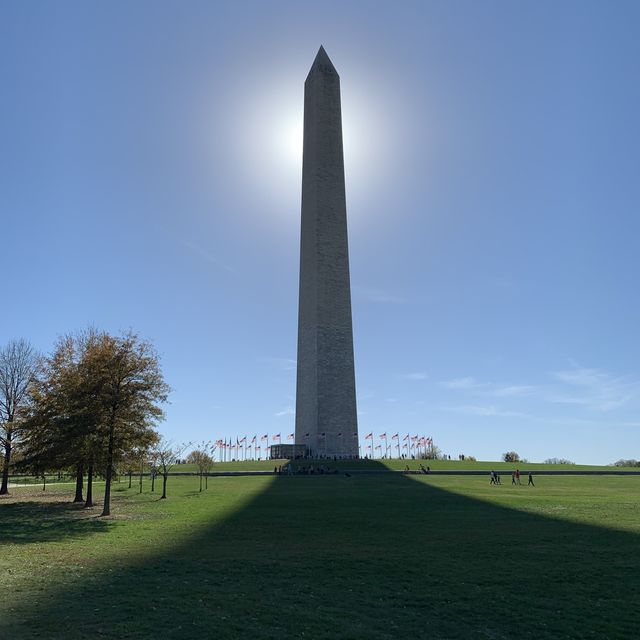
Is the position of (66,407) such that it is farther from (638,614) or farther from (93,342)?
(638,614)

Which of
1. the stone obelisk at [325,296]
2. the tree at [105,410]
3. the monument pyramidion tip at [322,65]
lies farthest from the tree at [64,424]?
the monument pyramidion tip at [322,65]

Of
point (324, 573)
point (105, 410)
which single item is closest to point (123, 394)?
point (105, 410)

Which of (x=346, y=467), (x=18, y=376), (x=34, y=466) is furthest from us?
(x=346, y=467)

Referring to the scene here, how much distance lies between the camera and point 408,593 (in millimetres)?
11234

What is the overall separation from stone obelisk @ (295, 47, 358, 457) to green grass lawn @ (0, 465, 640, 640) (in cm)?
4314

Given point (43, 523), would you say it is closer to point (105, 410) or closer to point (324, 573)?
point (105, 410)

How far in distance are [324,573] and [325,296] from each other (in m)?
58.2

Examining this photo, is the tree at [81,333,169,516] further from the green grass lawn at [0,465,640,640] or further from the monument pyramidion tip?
the monument pyramidion tip

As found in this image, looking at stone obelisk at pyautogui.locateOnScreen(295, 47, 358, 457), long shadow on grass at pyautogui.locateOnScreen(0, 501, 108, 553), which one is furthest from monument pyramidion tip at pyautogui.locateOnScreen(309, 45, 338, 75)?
long shadow on grass at pyautogui.locateOnScreen(0, 501, 108, 553)

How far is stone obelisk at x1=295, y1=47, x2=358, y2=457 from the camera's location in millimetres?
69312

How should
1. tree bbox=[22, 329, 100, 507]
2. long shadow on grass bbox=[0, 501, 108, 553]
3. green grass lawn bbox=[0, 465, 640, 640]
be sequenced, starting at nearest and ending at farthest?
green grass lawn bbox=[0, 465, 640, 640]
long shadow on grass bbox=[0, 501, 108, 553]
tree bbox=[22, 329, 100, 507]

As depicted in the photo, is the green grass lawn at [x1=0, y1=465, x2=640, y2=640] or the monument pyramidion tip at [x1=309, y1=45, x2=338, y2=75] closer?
the green grass lawn at [x1=0, y1=465, x2=640, y2=640]

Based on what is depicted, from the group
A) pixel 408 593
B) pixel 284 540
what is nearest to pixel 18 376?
pixel 284 540

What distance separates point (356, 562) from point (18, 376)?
37.7 m
